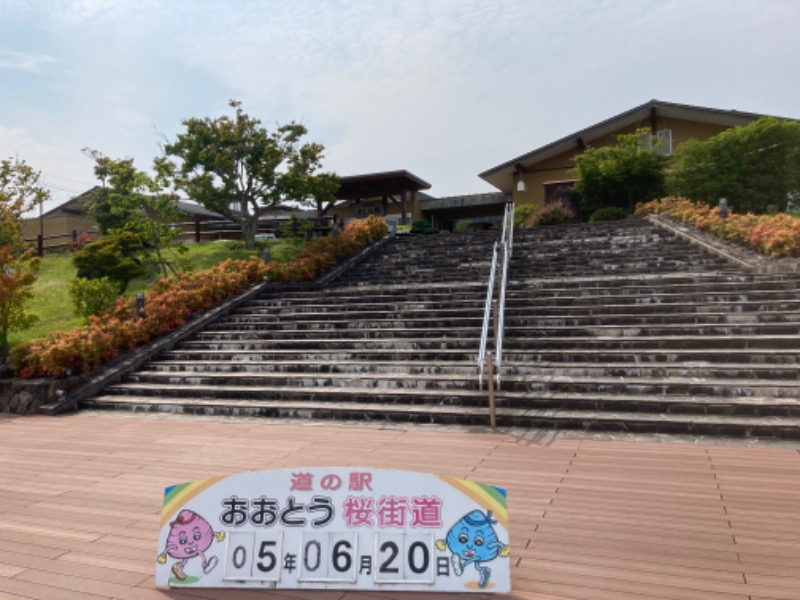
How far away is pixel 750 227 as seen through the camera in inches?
460

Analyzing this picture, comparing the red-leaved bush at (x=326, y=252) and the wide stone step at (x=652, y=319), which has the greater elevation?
the red-leaved bush at (x=326, y=252)

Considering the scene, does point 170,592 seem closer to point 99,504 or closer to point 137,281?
point 99,504

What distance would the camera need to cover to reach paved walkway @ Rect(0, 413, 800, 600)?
2.90 meters

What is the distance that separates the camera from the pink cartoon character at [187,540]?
111 inches

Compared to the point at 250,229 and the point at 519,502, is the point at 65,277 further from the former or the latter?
the point at 519,502

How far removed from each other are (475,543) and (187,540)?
146 centimetres

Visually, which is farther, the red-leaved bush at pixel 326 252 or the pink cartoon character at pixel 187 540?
the red-leaved bush at pixel 326 252

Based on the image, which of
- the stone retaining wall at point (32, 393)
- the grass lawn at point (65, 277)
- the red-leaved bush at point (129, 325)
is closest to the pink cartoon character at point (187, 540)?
the stone retaining wall at point (32, 393)

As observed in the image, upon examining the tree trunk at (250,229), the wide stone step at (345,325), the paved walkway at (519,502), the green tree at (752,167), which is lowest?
the paved walkway at (519,502)

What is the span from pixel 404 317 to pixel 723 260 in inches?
260

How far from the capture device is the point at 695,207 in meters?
15.3

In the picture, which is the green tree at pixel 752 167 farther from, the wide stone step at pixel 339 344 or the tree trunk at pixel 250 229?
the tree trunk at pixel 250 229

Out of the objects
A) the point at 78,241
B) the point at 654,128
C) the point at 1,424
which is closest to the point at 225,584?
the point at 1,424

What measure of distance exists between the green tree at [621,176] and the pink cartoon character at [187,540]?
731 inches
